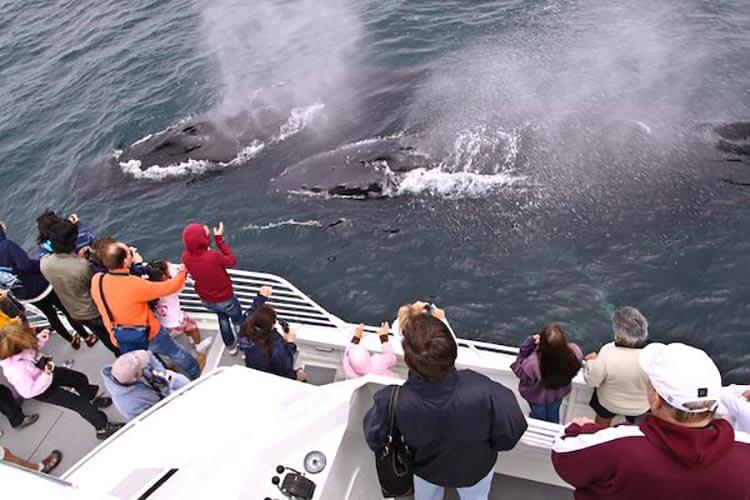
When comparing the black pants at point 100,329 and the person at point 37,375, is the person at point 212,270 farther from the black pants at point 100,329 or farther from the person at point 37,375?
the person at point 37,375

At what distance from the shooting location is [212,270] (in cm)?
710

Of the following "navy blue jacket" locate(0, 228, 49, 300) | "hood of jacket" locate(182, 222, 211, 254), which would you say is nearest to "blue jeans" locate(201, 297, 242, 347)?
"hood of jacket" locate(182, 222, 211, 254)

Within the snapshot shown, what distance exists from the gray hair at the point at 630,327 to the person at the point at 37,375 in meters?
6.15

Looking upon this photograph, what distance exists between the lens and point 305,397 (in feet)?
16.7

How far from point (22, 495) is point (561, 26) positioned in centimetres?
1859

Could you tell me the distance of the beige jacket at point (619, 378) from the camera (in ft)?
17.8

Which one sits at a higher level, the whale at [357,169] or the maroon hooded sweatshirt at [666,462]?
the maroon hooded sweatshirt at [666,462]

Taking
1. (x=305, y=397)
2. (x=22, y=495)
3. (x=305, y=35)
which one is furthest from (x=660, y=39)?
(x=22, y=495)

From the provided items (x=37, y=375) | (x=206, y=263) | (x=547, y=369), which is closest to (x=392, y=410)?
(x=547, y=369)

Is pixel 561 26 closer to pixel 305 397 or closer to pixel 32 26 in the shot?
pixel 305 397

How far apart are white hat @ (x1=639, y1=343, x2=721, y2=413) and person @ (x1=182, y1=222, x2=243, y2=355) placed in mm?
5268

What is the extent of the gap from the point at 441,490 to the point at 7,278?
6220mm

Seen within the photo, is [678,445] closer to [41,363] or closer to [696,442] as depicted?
[696,442]

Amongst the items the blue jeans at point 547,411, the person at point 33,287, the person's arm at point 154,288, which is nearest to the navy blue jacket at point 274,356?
the person's arm at point 154,288
